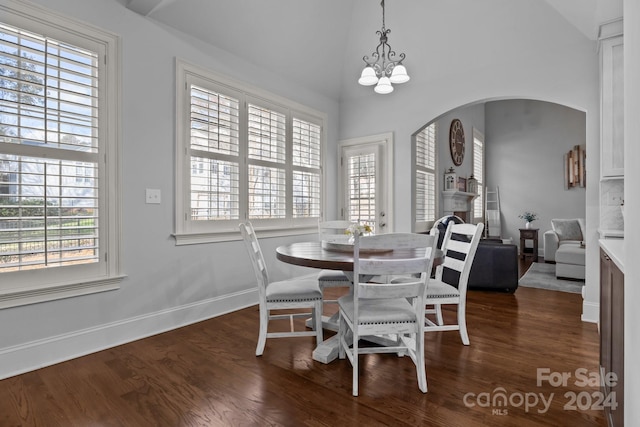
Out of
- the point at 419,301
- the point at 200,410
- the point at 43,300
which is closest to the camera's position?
the point at 200,410

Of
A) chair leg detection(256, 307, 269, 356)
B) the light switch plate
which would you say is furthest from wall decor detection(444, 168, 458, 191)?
the light switch plate

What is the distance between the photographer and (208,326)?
10.2 ft

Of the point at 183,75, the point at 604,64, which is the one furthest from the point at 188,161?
the point at 604,64

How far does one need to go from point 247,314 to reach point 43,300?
5.47ft

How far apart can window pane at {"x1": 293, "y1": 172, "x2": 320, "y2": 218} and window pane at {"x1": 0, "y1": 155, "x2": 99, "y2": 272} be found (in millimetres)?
2312

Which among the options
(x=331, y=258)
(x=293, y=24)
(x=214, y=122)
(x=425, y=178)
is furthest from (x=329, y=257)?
(x=425, y=178)

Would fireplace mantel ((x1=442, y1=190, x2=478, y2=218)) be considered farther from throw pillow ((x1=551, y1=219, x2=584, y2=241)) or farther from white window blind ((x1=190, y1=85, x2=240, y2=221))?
white window blind ((x1=190, y1=85, x2=240, y2=221))

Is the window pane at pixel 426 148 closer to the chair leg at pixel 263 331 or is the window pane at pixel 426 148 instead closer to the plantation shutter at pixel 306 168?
the plantation shutter at pixel 306 168

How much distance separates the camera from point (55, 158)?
2.37 metres

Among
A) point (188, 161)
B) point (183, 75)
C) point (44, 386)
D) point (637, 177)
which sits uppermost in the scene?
point (183, 75)

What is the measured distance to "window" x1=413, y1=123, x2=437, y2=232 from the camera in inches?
199

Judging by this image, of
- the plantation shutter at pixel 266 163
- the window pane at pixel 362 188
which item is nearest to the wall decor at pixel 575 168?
the window pane at pixel 362 188

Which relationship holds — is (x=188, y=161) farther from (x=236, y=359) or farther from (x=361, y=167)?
(x=361, y=167)

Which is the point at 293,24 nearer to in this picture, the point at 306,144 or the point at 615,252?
the point at 306,144
